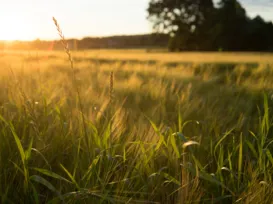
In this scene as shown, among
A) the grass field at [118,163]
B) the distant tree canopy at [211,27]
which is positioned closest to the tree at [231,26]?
the distant tree canopy at [211,27]

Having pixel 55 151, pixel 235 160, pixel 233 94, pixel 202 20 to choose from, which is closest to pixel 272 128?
pixel 235 160

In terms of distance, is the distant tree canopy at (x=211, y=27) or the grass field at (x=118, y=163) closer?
the grass field at (x=118, y=163)

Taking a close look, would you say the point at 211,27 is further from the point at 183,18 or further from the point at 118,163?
the point at 118,163

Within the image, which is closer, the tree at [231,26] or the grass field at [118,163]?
the grass field at [118,163]

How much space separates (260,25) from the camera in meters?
22.0

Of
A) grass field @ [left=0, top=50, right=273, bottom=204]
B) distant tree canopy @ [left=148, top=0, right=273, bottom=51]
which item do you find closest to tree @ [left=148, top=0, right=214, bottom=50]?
distant tree canopy @ [left=148, top=0, right=273, bottom=51]

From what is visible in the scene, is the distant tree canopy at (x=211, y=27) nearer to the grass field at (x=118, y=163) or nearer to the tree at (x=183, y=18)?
the tree at (x=183, y=18)

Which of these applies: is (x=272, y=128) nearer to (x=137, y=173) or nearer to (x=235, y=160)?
(x=235, y=160)

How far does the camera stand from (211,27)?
2197cm

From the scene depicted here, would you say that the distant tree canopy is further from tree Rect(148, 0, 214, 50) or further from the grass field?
the grass field

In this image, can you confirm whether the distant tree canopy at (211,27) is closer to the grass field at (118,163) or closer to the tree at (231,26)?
the tree at (231,26)

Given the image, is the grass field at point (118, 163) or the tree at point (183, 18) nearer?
the grass field at point (118, 163)

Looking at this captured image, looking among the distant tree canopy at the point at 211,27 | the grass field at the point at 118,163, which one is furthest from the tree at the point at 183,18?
the grass field at the point at 118,163

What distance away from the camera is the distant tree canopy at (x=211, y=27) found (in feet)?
67.5
